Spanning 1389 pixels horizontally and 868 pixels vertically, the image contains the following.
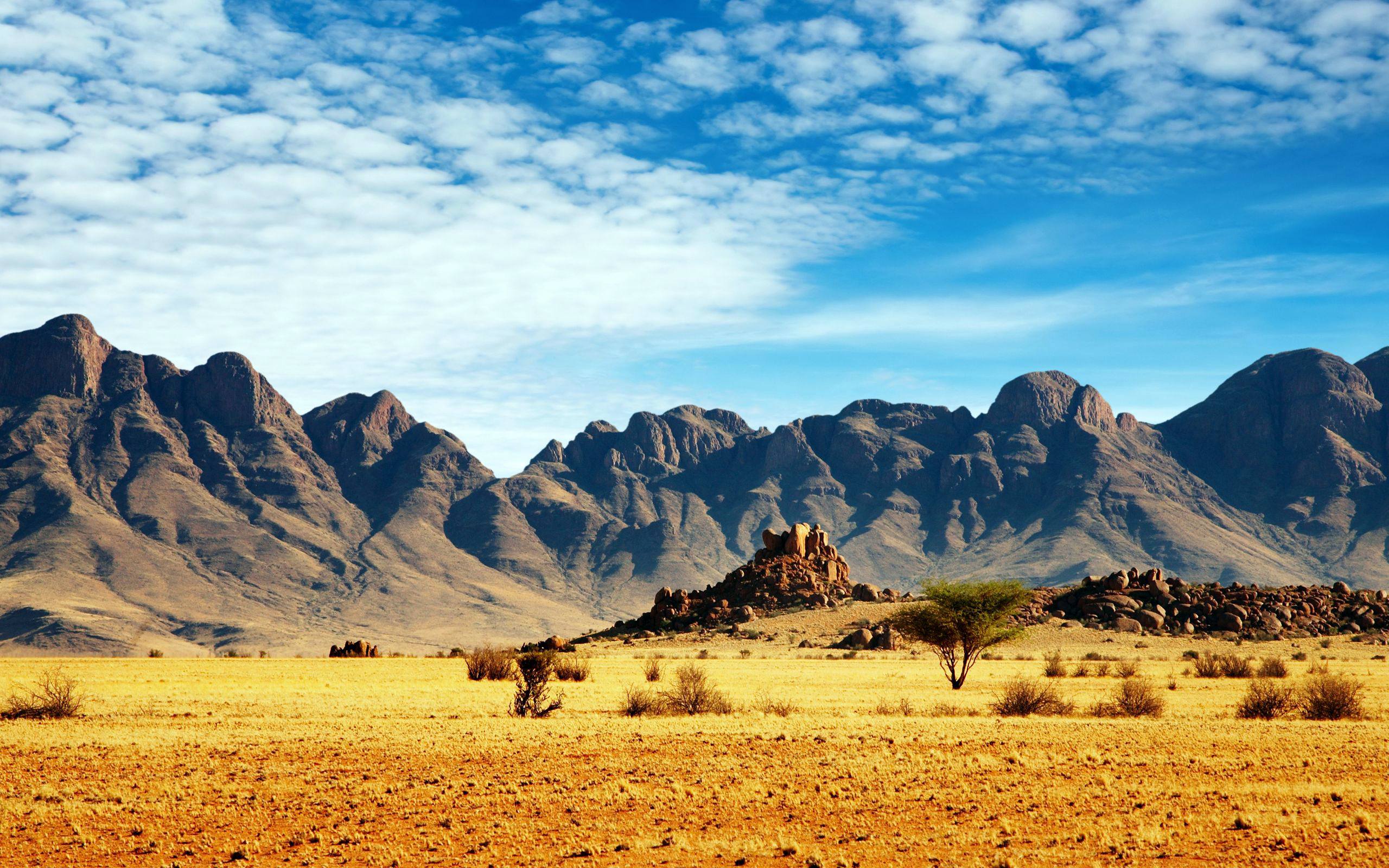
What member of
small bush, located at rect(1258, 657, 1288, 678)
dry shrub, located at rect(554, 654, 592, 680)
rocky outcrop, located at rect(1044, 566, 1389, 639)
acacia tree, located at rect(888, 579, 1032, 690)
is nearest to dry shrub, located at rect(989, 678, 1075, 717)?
acacia tree, located at rect(888, 579, 1032, 690)

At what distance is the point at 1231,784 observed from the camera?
17078 millimetres

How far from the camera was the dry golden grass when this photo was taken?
13.8 meters

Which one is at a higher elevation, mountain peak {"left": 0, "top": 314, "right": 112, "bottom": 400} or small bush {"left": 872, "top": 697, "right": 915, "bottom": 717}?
mountain peak {"left": 0, "top": 314, "right": 112, "bottom": 400}

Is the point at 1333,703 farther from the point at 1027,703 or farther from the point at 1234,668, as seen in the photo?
the point at 1234,668

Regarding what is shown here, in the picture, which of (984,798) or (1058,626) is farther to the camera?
(1058,626)

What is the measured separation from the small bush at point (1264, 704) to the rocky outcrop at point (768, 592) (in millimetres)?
55828

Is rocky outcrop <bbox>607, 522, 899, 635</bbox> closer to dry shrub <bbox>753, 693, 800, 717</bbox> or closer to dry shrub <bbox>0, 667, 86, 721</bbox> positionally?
dry shrub <bbox>753, 693, 800, 717</bbox>

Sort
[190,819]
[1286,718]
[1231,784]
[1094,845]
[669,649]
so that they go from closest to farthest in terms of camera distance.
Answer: [1094,845], [190,819], [1231,784], [1286,718], [669,649]

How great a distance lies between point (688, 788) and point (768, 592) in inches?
2899

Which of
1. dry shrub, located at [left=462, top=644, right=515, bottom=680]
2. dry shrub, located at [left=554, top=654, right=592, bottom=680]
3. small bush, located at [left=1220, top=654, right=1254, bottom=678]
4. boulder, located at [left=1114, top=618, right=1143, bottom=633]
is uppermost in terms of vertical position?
dry shrub, located at [left=462, top=644, right=515, bottom=680]

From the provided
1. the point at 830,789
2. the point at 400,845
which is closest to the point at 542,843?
the point at 400,845

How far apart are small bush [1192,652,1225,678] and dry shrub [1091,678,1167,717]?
14.8 m

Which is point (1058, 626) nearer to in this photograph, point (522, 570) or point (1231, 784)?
point (1231, 784)

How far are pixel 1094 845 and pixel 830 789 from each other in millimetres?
4517
